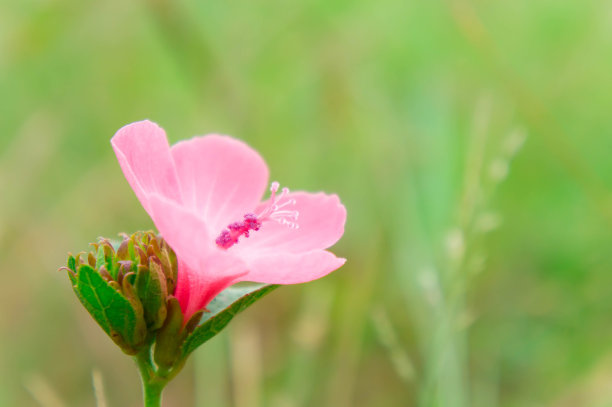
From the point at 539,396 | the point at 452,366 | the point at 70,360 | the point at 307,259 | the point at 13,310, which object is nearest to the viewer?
Answer: the point at 307,259

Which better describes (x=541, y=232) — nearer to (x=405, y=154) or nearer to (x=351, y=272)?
(x=405, y=154)

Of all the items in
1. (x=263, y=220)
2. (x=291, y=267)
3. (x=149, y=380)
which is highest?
(x=263, y=220)

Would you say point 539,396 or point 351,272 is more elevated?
point 351,272

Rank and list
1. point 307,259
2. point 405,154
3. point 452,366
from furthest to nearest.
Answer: point 405,154 → point 452,366 → point 307,259

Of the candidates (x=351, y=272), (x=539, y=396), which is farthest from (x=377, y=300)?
(x=539, y=396)

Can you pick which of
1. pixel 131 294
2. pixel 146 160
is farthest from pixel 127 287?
pixel 146 160

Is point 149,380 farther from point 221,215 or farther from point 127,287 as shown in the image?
point 221,215
